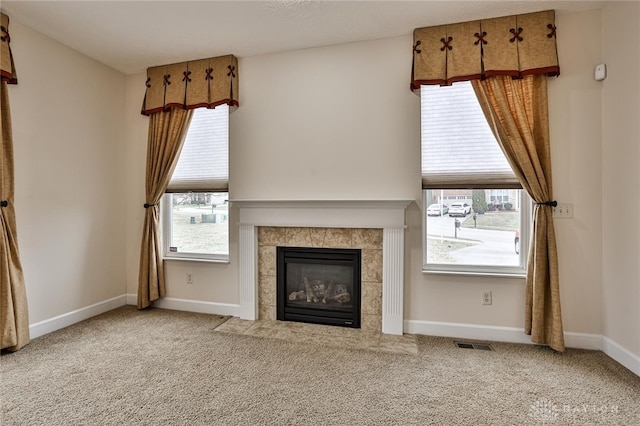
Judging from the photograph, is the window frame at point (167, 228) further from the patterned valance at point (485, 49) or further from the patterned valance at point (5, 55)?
the patterned valance at point (485, 49)

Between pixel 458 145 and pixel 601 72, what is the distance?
45.4 inches

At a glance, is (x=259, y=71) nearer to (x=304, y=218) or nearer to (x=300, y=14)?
(x=300, y=14)

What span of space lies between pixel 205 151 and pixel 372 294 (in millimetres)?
2372

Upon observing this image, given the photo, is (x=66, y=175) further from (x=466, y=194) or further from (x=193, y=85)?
(x=466, y=194)

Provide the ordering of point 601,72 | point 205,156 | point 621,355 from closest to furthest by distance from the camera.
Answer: point 621,355, point 601,72, point 205,156

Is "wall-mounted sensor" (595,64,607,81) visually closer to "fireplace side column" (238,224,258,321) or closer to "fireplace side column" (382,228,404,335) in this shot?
"fireplace side column" (382,228,404,335)

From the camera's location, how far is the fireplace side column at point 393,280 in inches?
114

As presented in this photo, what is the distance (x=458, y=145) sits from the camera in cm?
286

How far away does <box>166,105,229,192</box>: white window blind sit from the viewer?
345 centimetres

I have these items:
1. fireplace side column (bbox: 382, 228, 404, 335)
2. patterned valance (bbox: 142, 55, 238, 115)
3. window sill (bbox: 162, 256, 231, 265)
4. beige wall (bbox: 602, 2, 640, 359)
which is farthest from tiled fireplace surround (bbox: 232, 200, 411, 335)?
beige wall (bbox: 602, 2, 640, 359)

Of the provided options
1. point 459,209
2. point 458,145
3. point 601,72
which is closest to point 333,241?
point 459,209

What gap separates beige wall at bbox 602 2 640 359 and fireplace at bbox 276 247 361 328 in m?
2.00

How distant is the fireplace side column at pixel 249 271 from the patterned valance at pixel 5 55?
226 centimetres

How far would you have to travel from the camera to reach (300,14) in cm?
262
